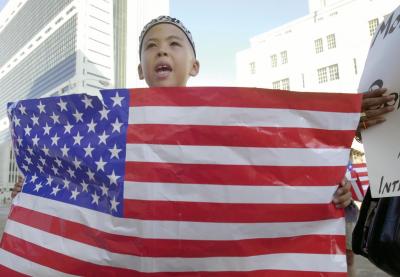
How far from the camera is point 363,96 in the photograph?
4.39 ft

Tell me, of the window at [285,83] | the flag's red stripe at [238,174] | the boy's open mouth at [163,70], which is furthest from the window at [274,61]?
the flag's red stripe at [238,174]

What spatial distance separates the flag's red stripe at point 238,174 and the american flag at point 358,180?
3.23ft

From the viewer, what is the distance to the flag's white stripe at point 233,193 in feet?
4.44

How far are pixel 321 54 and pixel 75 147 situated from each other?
32064 millimetres

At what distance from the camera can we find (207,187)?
137 cm

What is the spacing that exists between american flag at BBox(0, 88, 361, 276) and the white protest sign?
93 millimetres

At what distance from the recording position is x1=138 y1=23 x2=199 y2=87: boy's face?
6.24 ft

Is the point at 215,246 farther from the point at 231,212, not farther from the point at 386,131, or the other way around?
the point at 386,131

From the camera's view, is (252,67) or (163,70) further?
(252,67)

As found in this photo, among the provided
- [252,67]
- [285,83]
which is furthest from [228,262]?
[252,67]

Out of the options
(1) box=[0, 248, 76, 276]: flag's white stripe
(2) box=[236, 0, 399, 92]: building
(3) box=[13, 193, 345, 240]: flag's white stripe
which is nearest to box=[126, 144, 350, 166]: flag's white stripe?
(3) box=[13, 193, 345, 240]: flag's white stripe

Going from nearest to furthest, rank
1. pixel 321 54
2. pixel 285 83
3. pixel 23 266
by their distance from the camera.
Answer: pixel 23 266 → pixel 321 54 → pixel 285 83

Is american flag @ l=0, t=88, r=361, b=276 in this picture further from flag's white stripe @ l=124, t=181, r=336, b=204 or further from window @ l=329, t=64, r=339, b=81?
window @ l=329, t=64, r=339, b=81

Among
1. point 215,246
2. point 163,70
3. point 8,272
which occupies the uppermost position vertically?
point 163,70
